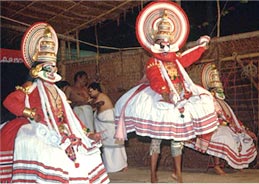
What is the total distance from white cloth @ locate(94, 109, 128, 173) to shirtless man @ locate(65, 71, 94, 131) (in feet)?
0.57

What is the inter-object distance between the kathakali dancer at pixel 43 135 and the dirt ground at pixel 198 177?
1495 millimetres

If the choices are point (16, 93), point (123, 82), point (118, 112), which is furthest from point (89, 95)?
point (16, 93)

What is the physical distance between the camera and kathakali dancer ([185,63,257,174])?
19.4 ft

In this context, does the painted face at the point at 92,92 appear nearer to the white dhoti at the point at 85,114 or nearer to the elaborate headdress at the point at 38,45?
the white dhoti at the point at 85,114

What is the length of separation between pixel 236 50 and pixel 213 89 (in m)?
0.89

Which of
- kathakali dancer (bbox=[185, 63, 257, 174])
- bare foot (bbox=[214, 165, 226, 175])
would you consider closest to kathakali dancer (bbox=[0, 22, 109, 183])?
kathakali dancer (bbox=[185, 63, 257, 174])

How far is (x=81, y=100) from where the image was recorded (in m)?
6.73

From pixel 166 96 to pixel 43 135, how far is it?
1.52 meters

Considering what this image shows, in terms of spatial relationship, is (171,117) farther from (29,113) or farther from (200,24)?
(200,24)

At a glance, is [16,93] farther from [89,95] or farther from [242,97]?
[242,97]

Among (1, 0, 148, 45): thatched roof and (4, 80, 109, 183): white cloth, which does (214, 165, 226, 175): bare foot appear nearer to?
(4, 80, 109, 183): white cloth

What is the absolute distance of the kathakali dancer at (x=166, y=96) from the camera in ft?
15.5

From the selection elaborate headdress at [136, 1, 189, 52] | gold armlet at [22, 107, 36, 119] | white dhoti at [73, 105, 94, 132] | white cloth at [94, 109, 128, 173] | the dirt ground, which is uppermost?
elaborate headdress at [136, 1, 189, 52]

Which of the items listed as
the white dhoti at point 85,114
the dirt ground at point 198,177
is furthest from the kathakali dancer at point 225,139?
the white dhoti at point 85,114
